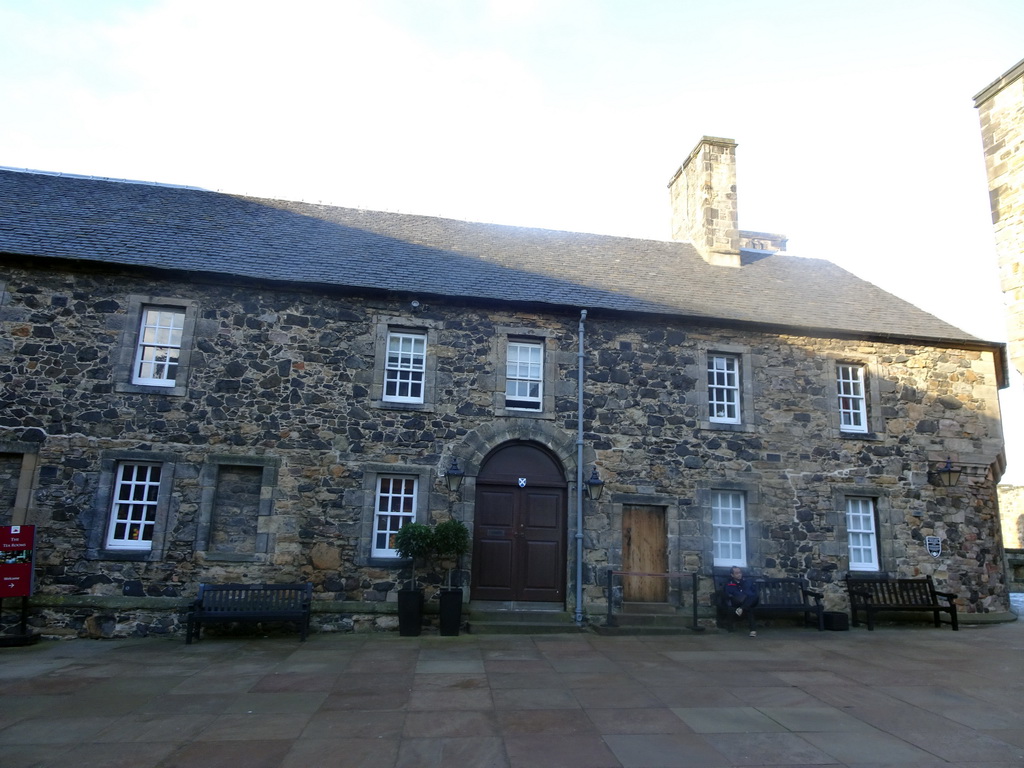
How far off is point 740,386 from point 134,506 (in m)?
10.9

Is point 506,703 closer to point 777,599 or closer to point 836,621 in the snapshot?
point 777,599

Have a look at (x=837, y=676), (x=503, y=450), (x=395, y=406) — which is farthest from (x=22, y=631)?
(x=837, y=676)

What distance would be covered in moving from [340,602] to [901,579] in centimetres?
1000

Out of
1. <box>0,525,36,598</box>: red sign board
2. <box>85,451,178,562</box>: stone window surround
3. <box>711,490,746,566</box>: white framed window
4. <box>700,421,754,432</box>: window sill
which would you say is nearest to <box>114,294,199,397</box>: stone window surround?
<box>85,451,178,562</box>: stone window surround

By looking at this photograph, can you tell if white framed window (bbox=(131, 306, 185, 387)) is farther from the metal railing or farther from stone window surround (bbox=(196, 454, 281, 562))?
the metal railing

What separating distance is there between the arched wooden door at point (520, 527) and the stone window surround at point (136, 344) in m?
5.35

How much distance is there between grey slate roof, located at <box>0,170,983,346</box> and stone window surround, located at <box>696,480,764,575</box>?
3.12 meters

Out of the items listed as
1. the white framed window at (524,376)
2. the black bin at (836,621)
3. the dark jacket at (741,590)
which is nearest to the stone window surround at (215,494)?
the white framed window at (524,376)

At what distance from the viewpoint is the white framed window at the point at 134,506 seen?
34.7ft

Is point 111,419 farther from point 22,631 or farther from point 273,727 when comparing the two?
point 273,727

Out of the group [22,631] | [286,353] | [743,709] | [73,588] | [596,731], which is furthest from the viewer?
[286,353]

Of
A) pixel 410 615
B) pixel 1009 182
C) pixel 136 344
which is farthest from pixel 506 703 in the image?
pixel 1009 182

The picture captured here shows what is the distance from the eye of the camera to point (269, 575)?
10617 mm

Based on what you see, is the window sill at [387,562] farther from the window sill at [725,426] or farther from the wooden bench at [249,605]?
the window sill at [725,426]
